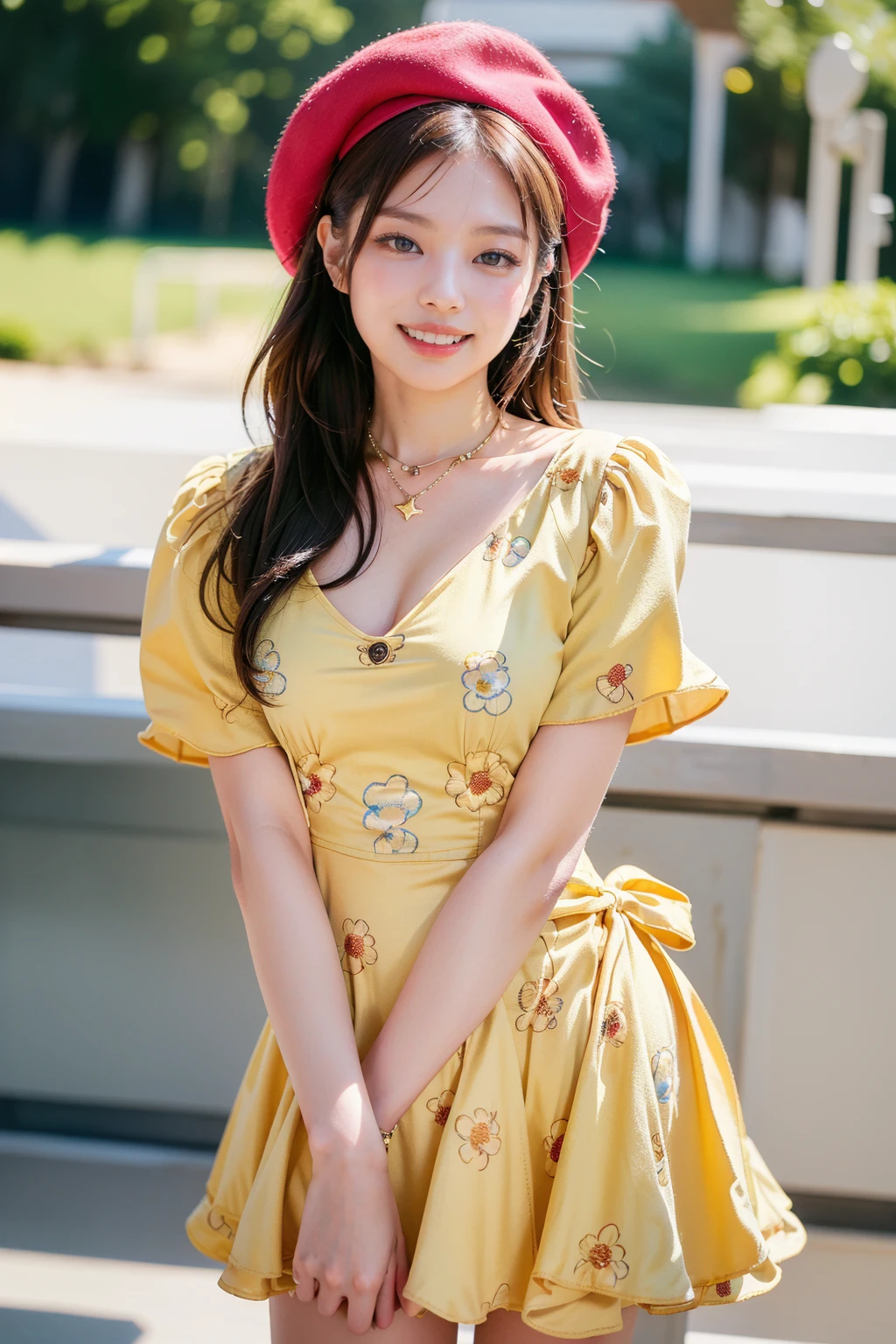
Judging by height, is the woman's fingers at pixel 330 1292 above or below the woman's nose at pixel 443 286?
below

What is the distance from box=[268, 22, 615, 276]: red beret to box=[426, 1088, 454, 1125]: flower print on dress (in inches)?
33.7

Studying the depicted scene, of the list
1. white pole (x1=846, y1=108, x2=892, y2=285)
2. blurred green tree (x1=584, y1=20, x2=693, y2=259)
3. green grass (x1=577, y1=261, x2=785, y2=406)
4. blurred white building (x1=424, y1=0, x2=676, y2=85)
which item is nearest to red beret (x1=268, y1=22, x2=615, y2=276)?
white pole (x1=846, y1=108, x2=892, y2=285)

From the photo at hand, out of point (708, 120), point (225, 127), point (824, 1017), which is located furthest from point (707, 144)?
point (824, 1017)

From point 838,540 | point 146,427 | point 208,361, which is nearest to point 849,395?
point 146,427

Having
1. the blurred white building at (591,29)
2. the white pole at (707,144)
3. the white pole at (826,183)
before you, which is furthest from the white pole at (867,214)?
the white pole at (707,144)

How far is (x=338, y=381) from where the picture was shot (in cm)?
144

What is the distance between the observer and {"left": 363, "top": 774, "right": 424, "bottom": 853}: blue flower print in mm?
1266

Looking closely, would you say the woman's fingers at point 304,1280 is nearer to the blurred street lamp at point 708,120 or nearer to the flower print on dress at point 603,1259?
the flower print on dress at point 603,1259

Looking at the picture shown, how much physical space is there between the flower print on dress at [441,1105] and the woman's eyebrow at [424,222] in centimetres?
80

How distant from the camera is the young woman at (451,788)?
3.99 ft

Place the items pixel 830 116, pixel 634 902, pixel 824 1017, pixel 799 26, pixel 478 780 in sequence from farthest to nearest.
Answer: pixel 799 26, pixel 830 116, pixel 824 1017, pixel 634 902, pixel 478 780

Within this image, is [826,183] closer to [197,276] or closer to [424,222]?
[424,222]

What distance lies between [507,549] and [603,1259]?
0.67m

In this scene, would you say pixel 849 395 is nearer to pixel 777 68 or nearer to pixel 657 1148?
pixel 657 1148
